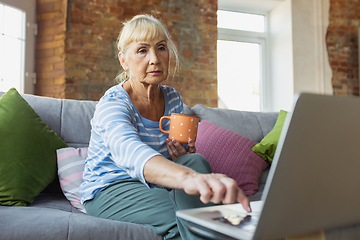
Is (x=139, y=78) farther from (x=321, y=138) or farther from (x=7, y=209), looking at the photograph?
(x=321, y=138)

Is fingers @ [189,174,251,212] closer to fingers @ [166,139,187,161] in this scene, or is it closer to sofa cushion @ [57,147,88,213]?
fingers @ [166,139,187,161]

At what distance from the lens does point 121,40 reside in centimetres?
127

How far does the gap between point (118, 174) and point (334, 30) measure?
375cm

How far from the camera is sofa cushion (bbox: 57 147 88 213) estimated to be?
1363 mm

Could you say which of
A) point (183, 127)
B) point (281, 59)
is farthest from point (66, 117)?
point (281, 59)

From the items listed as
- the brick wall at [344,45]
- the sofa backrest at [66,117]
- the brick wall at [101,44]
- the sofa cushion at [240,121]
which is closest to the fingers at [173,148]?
the sofa backrest at [66,117]

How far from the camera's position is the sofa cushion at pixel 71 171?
4.47 feet

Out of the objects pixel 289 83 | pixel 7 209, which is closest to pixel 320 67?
pixel 289 83

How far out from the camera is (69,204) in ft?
4.43

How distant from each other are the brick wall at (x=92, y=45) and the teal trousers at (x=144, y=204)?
7.02ft

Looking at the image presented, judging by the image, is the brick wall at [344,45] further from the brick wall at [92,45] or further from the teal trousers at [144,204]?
the teal trousers at [144,204]

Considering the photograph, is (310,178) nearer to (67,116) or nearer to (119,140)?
(119,140)

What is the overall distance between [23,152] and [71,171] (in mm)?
213

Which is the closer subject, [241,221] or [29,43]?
[241,221]
